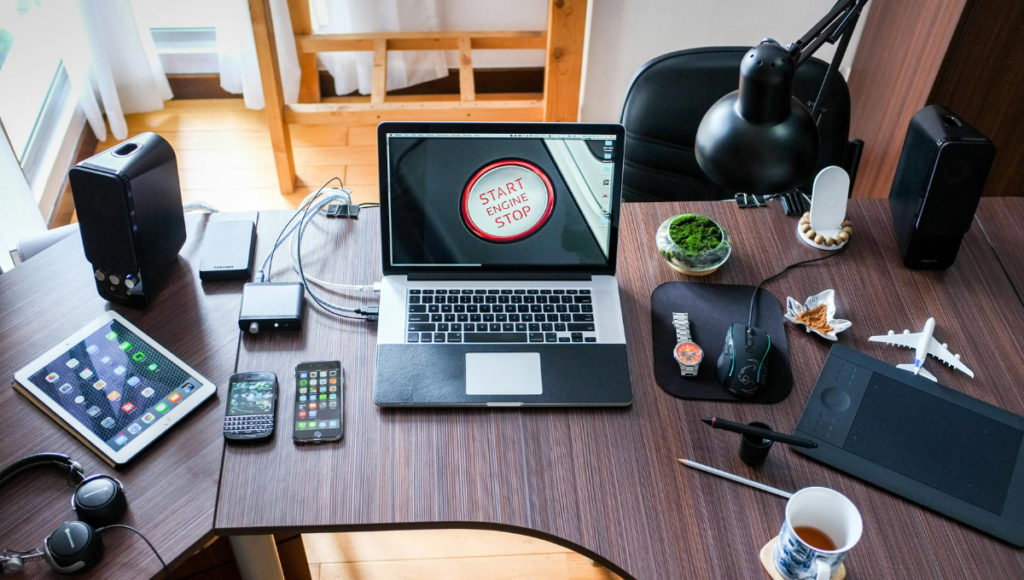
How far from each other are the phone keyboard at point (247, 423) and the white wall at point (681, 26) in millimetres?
1637

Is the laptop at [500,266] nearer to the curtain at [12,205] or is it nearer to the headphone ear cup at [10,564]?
the headphone ear cup at [10,564]

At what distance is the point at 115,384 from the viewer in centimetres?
106

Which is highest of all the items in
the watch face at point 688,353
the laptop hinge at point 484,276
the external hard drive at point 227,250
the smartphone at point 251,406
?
the laptop hinge at point 484,276

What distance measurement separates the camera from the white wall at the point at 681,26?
7.70 ft

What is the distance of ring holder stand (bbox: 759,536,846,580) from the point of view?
892mm

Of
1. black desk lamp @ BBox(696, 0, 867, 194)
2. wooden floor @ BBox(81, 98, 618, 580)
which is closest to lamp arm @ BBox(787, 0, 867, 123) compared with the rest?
black desk lamp @ BBox(696, 0, 867, 194)

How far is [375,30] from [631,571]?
217 centimetres

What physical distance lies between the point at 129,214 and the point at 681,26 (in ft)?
5.93

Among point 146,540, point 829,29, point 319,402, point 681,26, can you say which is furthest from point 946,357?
point 681,26

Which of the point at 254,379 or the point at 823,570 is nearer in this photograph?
the point at 823,570

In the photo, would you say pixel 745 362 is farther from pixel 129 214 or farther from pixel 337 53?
pixel 337 53

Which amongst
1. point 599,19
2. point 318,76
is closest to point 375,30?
point 318,76

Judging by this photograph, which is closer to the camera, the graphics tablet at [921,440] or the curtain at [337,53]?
the graphics tablet at [921,440]

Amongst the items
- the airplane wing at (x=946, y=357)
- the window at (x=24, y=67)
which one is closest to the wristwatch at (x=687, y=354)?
the airplane wing at (x=946, y=357)
